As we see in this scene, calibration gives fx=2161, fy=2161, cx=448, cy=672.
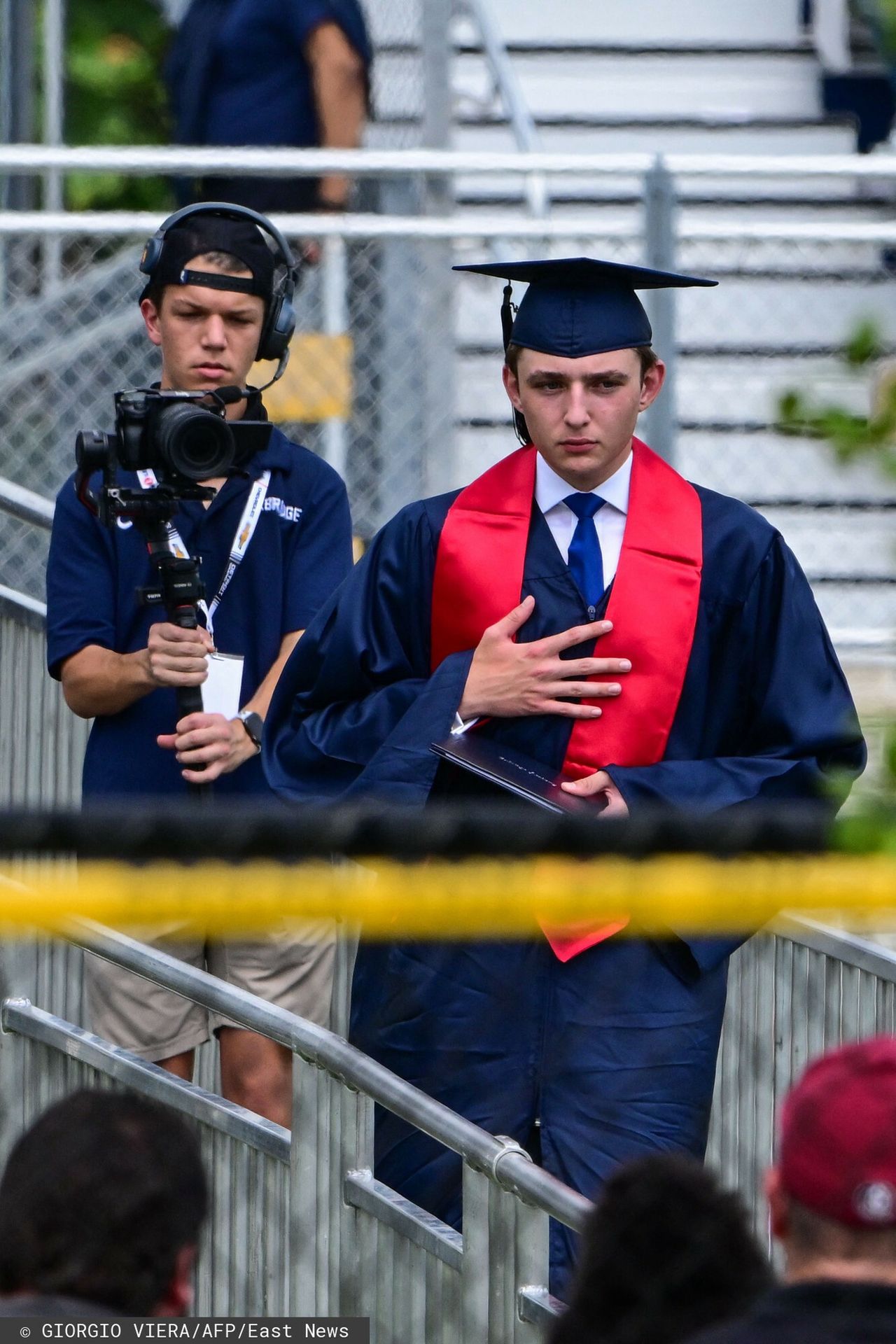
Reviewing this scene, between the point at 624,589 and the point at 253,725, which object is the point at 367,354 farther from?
the point at 624,589

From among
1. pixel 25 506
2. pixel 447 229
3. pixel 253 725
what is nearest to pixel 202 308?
pixel 253 725

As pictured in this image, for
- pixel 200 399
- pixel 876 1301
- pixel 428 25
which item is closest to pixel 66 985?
pixel 200 399

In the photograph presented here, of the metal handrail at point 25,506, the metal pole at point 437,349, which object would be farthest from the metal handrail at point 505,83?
the metal handrail at point 25,506

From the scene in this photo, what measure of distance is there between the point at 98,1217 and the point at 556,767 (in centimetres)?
164

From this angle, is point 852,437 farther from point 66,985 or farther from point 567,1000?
point 66,985

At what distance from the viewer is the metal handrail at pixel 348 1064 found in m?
2.71

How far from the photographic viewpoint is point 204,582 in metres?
4.12

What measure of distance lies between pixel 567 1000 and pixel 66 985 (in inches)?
71.7

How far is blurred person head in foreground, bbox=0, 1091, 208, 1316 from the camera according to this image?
2008 millimetres

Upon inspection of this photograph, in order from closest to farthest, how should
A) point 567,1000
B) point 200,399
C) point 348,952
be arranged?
point 567,1000 < point 200,399 < point 348,952

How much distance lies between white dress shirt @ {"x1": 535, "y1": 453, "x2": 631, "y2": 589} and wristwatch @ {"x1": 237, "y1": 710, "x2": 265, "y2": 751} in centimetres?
69

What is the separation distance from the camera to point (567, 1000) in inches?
136

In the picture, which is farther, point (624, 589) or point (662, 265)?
point (662, 265)

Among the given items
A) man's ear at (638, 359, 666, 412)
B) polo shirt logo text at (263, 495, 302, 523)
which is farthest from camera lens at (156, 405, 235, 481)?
man's ear at (638, 359, 666, 412)
